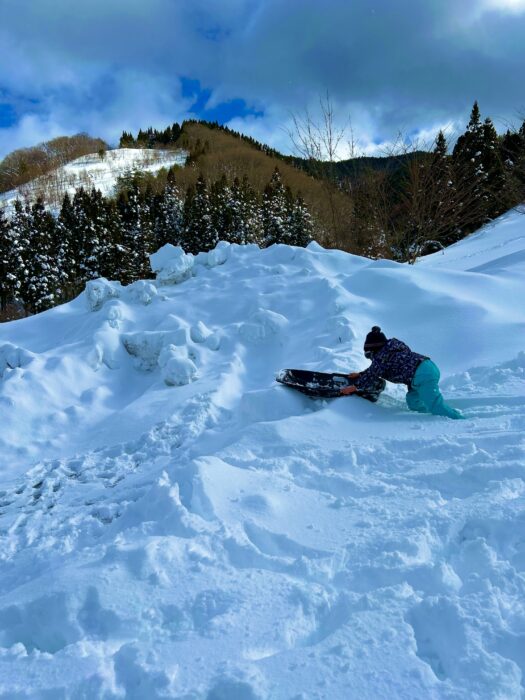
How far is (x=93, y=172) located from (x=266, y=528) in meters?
61.8

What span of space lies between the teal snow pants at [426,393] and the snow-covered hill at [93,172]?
1909 inches

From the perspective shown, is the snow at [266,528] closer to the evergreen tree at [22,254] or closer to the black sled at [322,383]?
the black sled at [322,383]

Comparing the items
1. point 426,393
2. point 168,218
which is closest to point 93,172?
point 168,218

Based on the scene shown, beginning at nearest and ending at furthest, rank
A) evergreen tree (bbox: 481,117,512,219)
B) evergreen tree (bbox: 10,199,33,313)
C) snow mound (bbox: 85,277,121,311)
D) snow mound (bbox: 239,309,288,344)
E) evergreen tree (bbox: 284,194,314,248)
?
snow mound (bbox: 239,309,288,344) → snow mound (bbox: 85,277,121,311) → evergreen tree (bbox: 481,117,512,219) → evergreen tree (bbox: 10,199,33,313) → evergreen tree (bbox: 284,194,314,248)

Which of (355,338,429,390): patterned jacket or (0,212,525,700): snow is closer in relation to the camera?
(0,212,525,700): snow

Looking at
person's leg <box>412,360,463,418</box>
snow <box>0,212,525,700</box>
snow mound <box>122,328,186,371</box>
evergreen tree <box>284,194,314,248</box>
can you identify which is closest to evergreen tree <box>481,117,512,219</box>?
evergreen tree <box>284,194,314,248</box>

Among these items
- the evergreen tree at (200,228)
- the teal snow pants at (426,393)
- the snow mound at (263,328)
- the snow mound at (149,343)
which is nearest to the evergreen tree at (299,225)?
the evergreen tree at (200,228)

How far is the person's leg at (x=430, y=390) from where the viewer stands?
3.89 m

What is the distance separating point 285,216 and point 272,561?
34438 mm

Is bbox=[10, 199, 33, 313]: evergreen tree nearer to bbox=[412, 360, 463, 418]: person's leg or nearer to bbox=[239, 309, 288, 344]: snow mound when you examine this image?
bbox=[239, 309, 288, 344]: snow mound

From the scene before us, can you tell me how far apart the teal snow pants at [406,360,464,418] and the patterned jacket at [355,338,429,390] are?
2.5 inches

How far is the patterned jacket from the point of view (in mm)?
4121

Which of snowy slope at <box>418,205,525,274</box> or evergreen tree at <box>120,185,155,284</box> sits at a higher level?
evergreen tree at <box>120,185,155,284</box>

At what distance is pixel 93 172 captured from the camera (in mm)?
55688
